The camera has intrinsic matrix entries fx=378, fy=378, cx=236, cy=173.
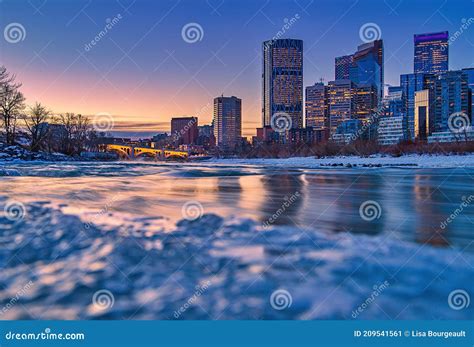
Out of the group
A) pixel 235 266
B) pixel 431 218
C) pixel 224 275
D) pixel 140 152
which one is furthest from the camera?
pixel 140 152

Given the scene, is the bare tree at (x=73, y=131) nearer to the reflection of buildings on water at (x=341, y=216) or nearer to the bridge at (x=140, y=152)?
the bridge at (x=140, y=152)

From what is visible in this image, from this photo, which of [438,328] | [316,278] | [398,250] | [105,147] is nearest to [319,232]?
[398,250]

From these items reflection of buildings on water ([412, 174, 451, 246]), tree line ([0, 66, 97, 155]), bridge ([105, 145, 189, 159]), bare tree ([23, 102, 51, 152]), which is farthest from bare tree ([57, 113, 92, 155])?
reflection of buildings on water ([412, 174, 451, 246])

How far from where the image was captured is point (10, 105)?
1839 inches

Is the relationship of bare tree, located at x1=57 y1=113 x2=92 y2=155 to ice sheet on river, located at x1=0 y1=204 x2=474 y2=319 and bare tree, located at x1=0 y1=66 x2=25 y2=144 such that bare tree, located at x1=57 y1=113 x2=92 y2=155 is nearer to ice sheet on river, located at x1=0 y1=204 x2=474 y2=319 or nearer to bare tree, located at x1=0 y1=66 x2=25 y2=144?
bare tree, located at x1=0 y1=66 x2=25 y2=144

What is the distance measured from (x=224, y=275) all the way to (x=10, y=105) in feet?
170

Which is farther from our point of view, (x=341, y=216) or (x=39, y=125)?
(x=39, y=125)

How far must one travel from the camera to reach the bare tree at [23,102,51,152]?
60.0 m

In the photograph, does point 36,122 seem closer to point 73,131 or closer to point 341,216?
point 73,131

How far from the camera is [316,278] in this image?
4109 millimetres

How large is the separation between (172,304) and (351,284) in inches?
73.1

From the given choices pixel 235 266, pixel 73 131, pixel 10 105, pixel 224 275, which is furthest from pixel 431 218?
pixel 73 131

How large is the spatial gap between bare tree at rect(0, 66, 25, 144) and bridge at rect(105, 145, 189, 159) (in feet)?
193

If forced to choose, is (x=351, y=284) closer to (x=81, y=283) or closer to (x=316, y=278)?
(x=316, y=278)
